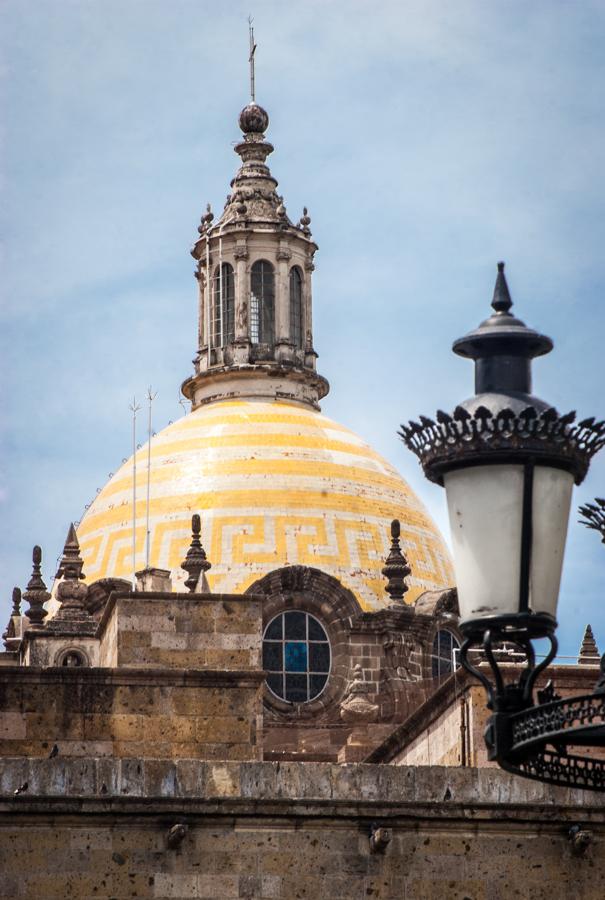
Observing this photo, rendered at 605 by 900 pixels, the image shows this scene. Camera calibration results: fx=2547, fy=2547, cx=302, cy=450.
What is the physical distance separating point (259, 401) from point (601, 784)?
4805cm

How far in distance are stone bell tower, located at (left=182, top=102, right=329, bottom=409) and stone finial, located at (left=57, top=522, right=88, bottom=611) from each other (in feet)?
32.9

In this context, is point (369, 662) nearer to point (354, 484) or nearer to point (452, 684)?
point (354, 484)

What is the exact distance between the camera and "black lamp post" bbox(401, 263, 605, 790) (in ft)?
35.6

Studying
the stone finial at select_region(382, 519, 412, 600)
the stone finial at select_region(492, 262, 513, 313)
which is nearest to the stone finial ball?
the stone finial at select_region(382, 519, 412, 600)

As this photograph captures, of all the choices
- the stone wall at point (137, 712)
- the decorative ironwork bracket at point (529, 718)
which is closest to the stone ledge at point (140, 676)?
the stone wall at point (137, 712)

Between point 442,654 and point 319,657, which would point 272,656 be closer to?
point 319,657

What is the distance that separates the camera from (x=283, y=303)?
2383 inches

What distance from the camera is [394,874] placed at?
2300 centimetres

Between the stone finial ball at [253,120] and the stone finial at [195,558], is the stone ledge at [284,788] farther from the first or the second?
the stone finial ball at [253,120]

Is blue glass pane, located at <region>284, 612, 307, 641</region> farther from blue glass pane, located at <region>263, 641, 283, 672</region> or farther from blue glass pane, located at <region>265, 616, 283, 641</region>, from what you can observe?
blue glass pane, located at <region>263, 641, 283, 672</region>

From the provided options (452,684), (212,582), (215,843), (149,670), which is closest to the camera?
(215,843)

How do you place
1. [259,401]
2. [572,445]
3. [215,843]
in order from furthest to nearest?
1. [259,401]
2. [215,843]
3. [572,445]

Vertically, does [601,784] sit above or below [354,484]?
below

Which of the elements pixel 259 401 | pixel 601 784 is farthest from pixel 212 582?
pixel 601 784
